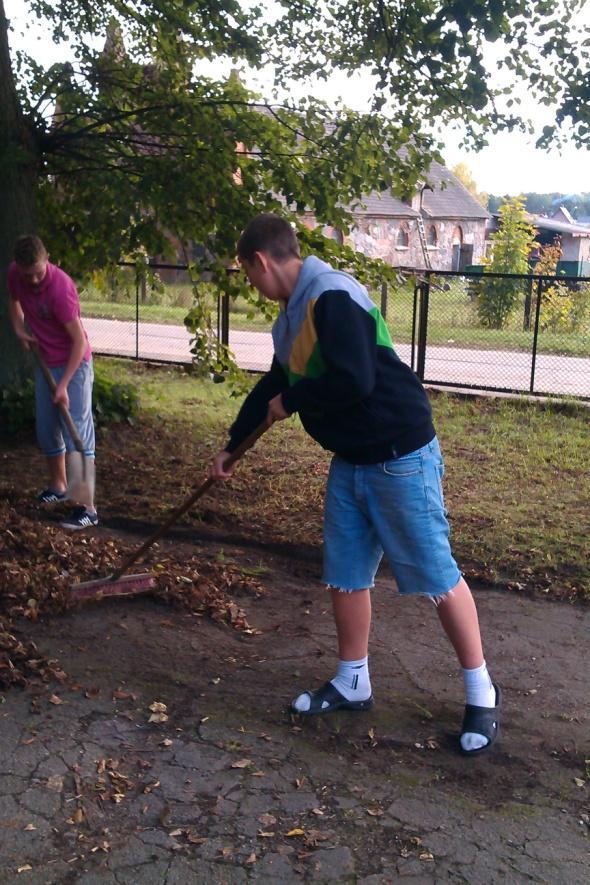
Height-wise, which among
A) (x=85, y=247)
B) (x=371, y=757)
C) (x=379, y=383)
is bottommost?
(x=371, y=757)

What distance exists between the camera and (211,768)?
337cm

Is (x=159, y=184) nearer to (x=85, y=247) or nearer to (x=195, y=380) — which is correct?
(x=85, y=247)

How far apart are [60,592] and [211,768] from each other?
1.59 metres

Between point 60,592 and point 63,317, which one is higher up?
point 63,317

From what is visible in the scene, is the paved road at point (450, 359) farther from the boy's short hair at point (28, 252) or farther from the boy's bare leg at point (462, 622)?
the boy's bare leg at point (462, 622)

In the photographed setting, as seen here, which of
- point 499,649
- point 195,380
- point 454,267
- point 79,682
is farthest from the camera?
point 454,267

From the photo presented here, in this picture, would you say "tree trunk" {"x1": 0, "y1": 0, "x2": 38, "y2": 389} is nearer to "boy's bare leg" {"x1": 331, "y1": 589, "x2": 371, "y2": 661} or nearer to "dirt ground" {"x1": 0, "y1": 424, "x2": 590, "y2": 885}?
"dirt ground" {"x1": 0, "y1": 424, "x2": 590, "y2": 885}

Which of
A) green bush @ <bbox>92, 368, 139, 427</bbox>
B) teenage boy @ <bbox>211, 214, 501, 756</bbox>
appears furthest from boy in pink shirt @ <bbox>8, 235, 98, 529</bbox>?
teenage boy @ <bbox>211, 214, 501, 756</bbox>

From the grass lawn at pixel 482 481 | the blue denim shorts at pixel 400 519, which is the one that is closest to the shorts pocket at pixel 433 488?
the blue denim shorts at pixel 400 519

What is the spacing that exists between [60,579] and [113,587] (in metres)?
0.27

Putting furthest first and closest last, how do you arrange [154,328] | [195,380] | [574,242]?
[574,242]
[154,328]
[195,380]

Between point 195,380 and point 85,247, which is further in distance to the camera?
point 195,380

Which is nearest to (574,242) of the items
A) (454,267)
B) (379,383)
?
(454,267)

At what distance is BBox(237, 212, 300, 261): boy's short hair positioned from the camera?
343 centimetres
